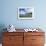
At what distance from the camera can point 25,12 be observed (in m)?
4.25

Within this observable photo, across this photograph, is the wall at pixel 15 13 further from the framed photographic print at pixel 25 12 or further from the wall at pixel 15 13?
the framed photographic print at pixel 25 12

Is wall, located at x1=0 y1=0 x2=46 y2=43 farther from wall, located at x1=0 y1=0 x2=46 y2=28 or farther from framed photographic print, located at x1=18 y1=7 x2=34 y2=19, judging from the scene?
framed photographic print, located at x1=18 y1=7 x2=34 y2=19

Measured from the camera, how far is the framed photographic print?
424 centimetres

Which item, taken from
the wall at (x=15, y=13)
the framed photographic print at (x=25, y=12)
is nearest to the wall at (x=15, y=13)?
the wall at (x=15, y=13)

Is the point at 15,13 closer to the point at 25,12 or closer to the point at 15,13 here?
the point at 15,13

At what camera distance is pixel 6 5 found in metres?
4.24

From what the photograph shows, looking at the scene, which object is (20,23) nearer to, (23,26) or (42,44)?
(23,26)

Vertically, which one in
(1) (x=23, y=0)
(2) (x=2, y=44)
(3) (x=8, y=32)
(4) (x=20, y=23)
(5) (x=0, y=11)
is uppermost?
(1) (x=23, y=0)

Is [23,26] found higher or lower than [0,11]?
lower

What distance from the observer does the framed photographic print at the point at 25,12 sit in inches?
167

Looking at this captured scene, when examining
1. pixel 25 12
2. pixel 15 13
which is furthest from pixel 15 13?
pixel 25 12

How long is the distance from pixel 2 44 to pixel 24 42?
0.70 metres

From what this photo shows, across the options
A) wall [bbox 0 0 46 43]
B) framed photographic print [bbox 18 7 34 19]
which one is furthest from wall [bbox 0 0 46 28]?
framed photographic print [bbox 18 7 34 19]

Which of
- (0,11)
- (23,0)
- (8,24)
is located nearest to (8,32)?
(8,24)
